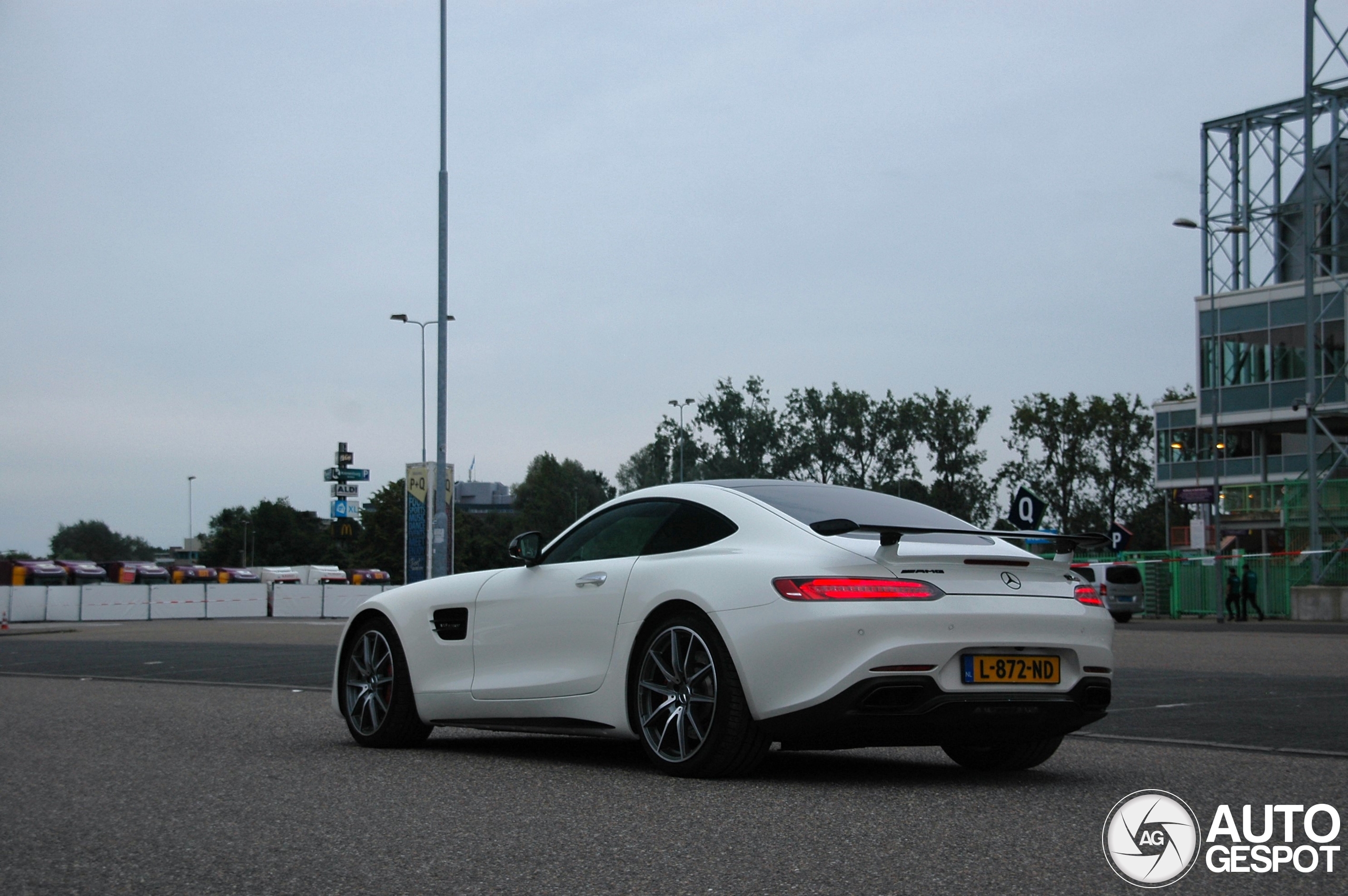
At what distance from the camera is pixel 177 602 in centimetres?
5116

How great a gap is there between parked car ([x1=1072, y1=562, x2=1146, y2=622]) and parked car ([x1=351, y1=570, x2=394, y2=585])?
40.5 m

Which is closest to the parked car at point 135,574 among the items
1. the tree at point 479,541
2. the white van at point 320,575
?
the white van at point 320,575

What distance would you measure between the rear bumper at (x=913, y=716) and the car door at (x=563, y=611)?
1.17 meters

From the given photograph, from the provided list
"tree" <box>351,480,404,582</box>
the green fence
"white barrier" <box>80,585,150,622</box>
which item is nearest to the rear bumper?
the green fence

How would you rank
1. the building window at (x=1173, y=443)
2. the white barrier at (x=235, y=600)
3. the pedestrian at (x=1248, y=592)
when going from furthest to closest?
the building window at (x=1173, y=443) → the white barrier at (x=235, y=600) → the pedestrian at (x=1248, y=592)

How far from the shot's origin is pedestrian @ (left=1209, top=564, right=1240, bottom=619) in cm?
3972

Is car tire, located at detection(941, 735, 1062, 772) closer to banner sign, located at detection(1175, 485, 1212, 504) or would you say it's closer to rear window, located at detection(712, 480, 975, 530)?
rear window, located at detection(712, 480, 975, 530)

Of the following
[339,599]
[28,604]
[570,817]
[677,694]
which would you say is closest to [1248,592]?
[339,599]

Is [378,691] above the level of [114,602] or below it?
above

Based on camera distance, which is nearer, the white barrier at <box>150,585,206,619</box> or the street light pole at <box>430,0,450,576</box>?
the street light pole at <box>430,0,450,576</box>

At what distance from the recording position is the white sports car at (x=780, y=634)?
236 inches

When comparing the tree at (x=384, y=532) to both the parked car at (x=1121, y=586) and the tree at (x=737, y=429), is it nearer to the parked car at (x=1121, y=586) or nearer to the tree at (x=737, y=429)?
the tree at (x=737, y=429)

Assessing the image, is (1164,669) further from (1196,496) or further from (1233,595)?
(1196,496)

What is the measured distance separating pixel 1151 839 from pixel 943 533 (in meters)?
1.99
